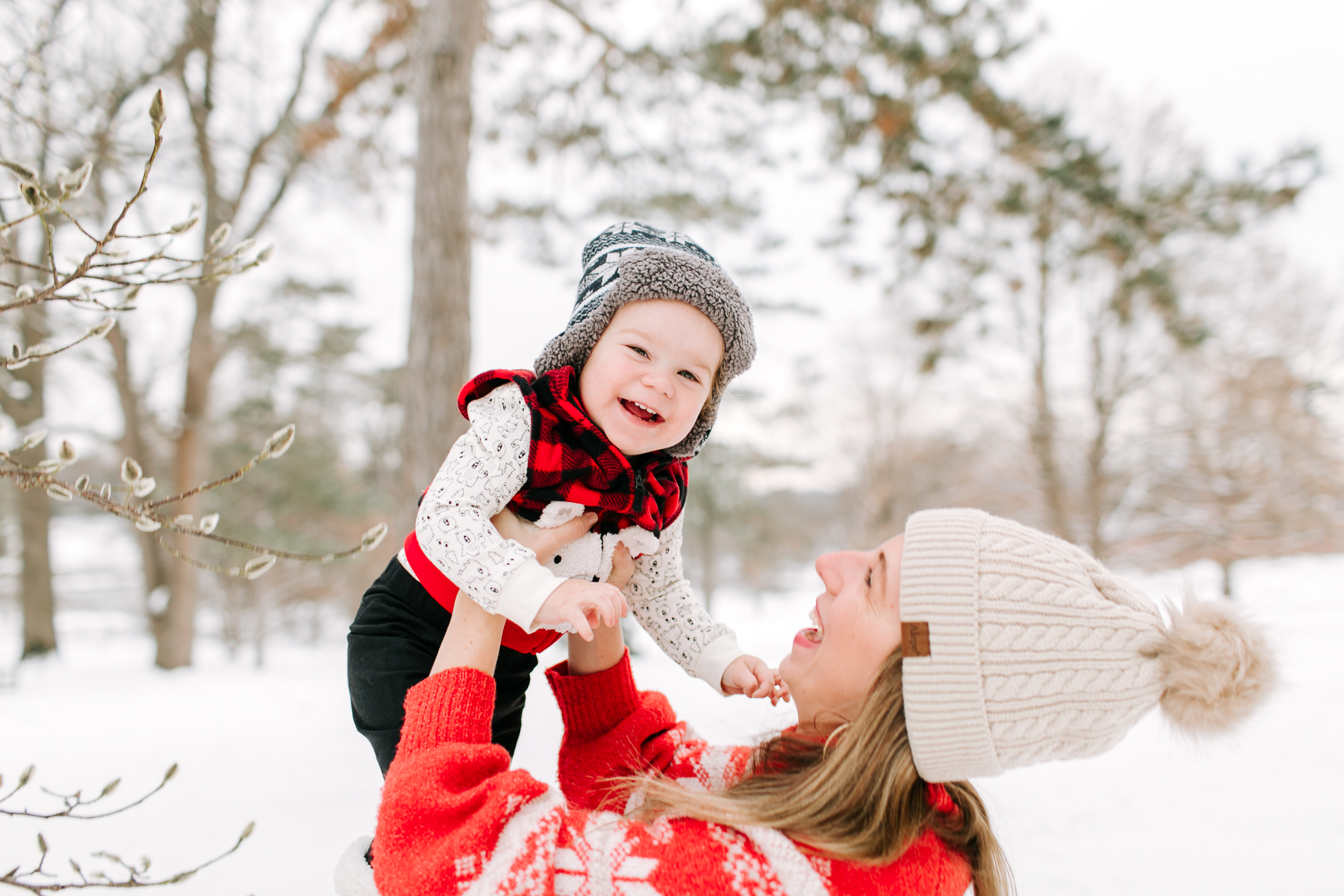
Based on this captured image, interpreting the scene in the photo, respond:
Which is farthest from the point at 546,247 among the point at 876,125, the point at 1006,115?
the point at 1006,115

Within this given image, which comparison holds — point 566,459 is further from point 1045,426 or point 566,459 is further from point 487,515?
point 1045,426

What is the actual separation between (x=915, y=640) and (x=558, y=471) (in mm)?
719

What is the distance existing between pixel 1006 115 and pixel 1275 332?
30.2 feet

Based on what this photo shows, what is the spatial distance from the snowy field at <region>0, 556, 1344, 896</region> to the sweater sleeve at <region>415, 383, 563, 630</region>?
0.82 m

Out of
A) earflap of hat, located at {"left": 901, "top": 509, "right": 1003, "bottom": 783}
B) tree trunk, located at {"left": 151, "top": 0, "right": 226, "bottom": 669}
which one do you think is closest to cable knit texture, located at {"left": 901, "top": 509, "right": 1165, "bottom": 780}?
earflap of hat, located at {"left": 901, "top": 509, "right": 1003, "bottom": 783}

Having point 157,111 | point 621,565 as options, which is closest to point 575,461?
point 621,565

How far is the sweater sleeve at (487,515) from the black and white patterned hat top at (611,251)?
250mm

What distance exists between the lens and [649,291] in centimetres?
150

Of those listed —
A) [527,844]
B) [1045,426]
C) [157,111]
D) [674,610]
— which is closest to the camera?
[157,111]

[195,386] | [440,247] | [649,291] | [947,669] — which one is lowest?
[947,669]

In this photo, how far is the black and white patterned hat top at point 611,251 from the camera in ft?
5.10

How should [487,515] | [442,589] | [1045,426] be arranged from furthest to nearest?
[1045,426], [442,589], [487,515]

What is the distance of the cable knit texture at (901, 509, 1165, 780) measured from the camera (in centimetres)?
122

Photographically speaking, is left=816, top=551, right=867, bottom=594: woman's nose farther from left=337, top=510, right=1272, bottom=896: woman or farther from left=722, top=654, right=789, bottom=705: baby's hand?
left=722, top=654, right=789, bottom=705: baby's hand
